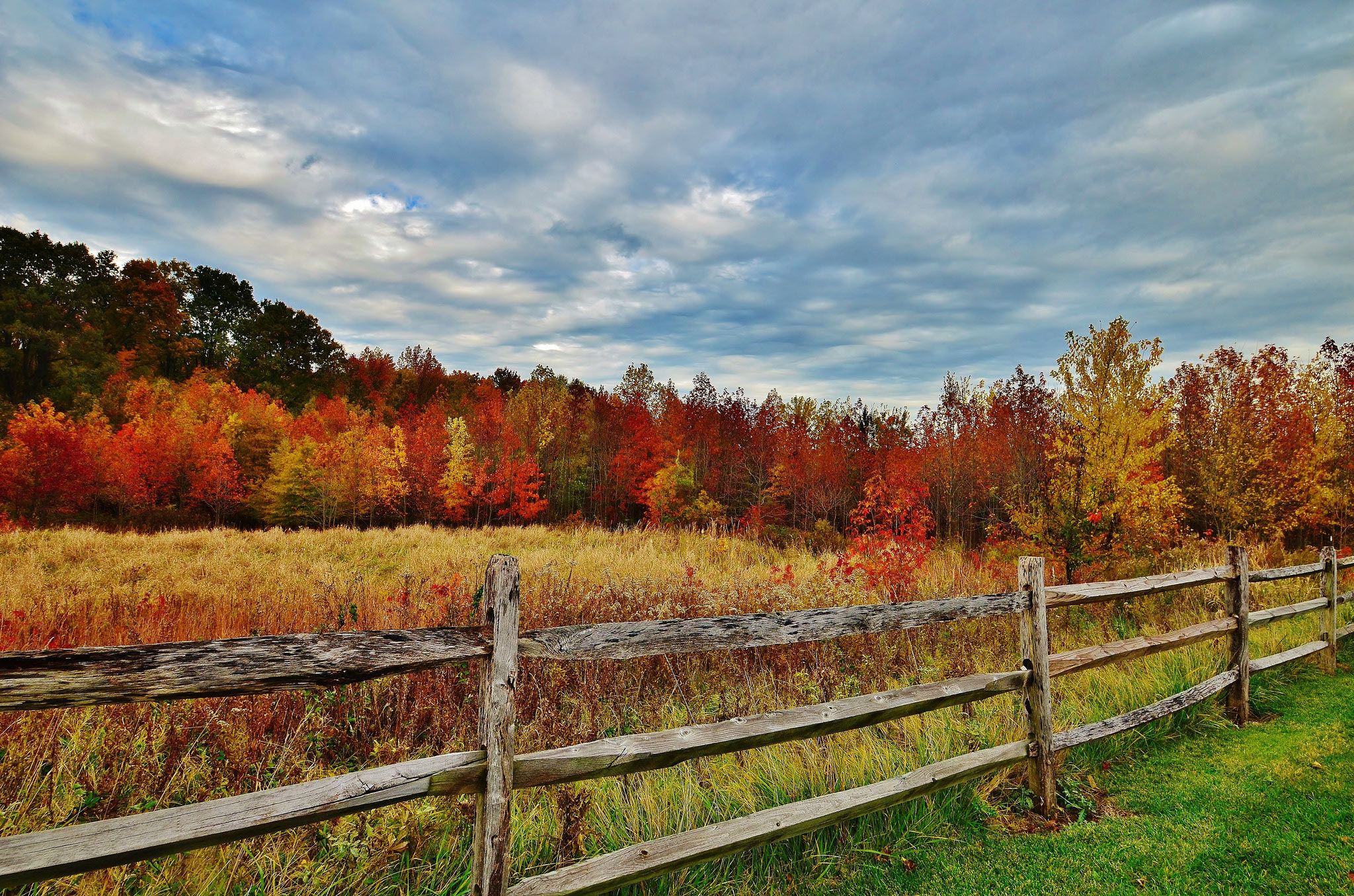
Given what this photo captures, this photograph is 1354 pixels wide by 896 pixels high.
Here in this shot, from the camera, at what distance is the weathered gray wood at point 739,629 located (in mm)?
3051

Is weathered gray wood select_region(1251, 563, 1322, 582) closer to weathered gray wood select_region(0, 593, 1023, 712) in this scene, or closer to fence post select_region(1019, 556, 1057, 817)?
fence post select_region(1019, 556, 1057, 817)

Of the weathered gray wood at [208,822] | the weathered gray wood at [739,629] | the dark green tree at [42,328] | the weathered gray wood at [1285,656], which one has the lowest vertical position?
the weathered gray wood at [1285,656]

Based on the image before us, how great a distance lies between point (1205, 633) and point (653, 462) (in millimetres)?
30738

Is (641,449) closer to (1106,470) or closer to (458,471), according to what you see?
(458,471)

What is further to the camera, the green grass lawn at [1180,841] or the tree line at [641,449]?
the tree line at [641,449]

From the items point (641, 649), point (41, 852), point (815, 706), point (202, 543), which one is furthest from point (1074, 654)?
point (202, 543)

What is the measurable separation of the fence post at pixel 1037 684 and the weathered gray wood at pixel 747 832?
14.3 inches

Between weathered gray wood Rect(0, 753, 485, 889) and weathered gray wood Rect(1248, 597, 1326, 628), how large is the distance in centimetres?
838

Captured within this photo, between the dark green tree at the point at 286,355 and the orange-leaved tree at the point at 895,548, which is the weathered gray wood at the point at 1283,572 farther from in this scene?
the dark green tree at the point at 286,355

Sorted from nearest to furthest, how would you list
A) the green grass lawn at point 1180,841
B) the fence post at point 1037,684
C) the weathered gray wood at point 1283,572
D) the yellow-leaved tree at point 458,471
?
the green grass lawn at point 1180,841 → the fence post at point 1037,684 → the weathered gray wood at point 1283,572 → the yellow-leaved tree at point 458,471

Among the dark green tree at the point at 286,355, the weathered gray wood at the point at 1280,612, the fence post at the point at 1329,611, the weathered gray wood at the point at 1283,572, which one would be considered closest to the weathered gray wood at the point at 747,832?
the weathered gray wood at the point at 1280,612

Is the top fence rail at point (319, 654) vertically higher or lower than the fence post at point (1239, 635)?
higher

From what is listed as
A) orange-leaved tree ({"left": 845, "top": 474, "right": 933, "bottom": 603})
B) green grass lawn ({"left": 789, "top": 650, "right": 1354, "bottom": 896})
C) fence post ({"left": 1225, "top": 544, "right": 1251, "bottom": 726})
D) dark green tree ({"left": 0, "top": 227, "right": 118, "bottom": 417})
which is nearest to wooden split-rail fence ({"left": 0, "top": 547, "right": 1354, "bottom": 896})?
green grass lawn ({"left": 789, "top": 650, "right": 1354, "bottom": 896})

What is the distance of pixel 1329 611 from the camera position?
815 centimetres
